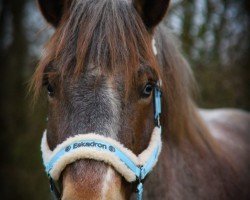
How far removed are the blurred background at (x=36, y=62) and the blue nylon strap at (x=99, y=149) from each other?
2.90 meters

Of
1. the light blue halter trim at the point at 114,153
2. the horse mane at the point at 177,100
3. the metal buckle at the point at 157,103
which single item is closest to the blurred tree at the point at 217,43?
the horse mane at the point at 177,100

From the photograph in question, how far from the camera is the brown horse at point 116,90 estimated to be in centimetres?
210

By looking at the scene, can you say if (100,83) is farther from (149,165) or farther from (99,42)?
(149,165)

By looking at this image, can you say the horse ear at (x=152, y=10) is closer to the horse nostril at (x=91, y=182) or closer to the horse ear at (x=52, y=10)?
the horse ear at (x=52, y=10)

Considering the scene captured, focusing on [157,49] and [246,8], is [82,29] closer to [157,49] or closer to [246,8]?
[157,49]

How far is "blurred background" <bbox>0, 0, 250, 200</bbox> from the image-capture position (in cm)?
655

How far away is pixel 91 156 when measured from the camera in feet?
6.73

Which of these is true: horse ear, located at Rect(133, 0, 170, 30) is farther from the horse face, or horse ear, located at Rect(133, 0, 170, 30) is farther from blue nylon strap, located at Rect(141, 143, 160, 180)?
blue nylon strap, located at Rect(141, 143, 160, 180)

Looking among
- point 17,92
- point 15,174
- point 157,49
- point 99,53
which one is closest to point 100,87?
point 99,53

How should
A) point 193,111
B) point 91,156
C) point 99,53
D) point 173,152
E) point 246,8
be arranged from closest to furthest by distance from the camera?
point 91,156, point 99,53, point 173,152, point 193,111, point 246,8

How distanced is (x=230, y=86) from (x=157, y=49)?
434cm

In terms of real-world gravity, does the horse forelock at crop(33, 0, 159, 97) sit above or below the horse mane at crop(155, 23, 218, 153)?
above

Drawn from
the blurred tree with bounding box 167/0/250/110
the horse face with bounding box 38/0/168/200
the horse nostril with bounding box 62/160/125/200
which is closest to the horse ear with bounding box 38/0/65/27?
the horse face with bounding box 38/0/168/200

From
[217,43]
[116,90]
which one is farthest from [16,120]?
[116,90]
